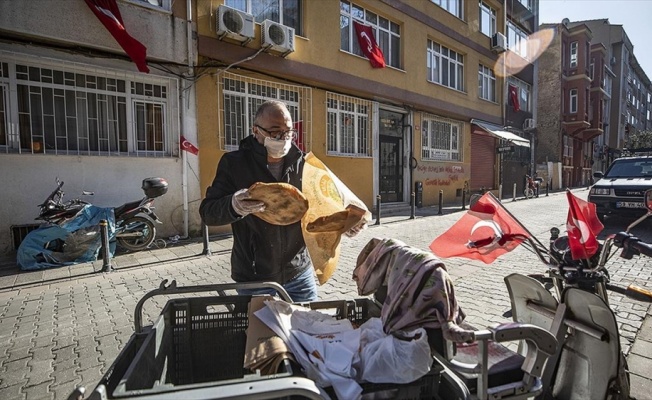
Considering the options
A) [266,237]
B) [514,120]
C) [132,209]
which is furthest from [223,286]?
[514,120]

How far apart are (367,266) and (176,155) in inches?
303

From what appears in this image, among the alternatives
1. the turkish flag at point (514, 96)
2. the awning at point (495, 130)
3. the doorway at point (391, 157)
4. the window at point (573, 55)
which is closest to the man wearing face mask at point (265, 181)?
the doorway at point (391, 157)

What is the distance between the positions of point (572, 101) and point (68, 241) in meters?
38.2

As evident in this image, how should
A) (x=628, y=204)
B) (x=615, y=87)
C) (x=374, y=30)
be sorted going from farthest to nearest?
(x=615, y=87) → (x=374, y=30) → (x=628, y=204)

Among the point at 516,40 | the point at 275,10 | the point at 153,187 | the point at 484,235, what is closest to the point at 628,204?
the point at 484,235

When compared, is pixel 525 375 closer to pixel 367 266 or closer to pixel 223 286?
pixel 367 266

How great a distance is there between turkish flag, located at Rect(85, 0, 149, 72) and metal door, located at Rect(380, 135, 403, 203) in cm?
913

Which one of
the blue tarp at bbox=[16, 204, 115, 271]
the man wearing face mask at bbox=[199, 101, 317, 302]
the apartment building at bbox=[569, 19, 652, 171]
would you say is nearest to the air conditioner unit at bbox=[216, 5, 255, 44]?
the blue tarp at bbox=[16, 204, 115, 271]

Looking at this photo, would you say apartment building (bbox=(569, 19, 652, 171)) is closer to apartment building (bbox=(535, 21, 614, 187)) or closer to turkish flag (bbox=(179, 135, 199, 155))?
apartment building (bbox=(535, 21, 614, 187))

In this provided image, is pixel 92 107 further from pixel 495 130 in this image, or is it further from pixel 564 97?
pixel 564 97

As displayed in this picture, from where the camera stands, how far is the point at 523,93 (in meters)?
24.5

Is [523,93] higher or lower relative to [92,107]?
higher

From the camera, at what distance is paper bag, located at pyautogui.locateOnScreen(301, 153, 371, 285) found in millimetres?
2256

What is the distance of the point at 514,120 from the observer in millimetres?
23078
